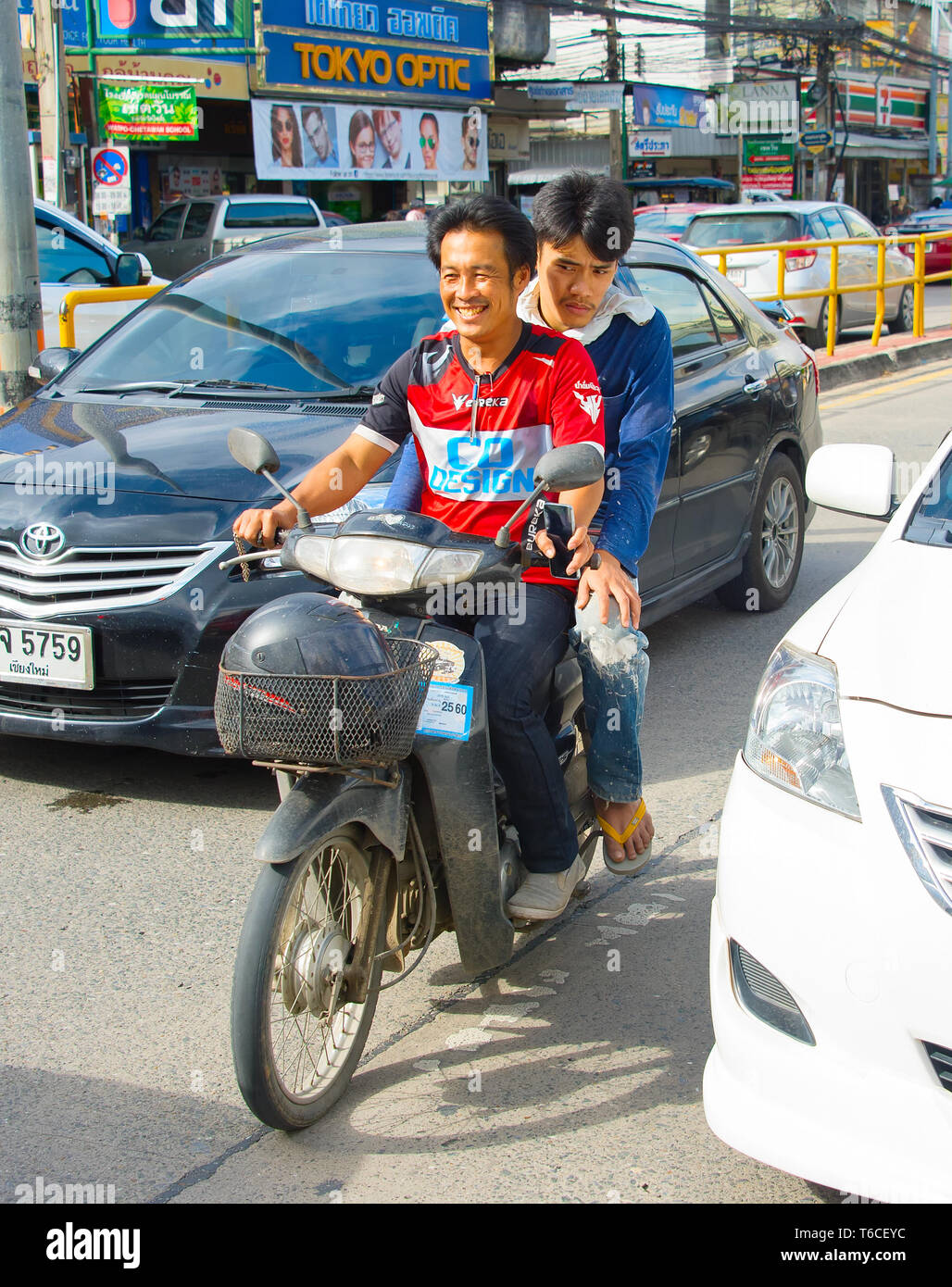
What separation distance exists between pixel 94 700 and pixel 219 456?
0.86 metres

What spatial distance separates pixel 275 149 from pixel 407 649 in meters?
22.1

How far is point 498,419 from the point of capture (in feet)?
9.95

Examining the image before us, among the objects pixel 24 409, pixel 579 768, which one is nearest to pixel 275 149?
pixel 24 409

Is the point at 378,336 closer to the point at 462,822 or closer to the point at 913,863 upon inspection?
the point at 462,822

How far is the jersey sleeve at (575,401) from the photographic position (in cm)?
297

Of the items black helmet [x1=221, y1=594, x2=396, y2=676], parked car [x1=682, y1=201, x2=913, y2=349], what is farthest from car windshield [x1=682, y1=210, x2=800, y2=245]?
black helmet [x1=221, y1=594, x2=396, y2=676]

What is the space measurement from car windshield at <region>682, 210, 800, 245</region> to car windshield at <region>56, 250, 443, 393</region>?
1130 centimetres

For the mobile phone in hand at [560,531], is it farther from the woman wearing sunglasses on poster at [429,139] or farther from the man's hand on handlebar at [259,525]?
the woman wearing sunglasses on poster at [429,139]

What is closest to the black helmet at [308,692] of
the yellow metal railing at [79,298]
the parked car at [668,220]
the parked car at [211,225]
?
the yellow metal railing at [79,298]

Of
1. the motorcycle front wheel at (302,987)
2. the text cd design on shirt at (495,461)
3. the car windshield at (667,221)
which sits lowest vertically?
the motorcycle front wheel at (302,987)

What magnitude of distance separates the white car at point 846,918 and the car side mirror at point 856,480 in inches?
27.3

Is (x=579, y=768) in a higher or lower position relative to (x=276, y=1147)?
higher

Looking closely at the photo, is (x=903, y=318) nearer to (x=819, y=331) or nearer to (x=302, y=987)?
(x=819, y=331)
